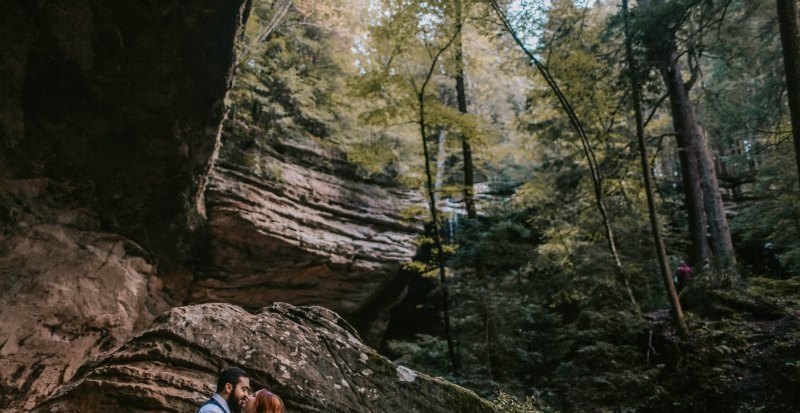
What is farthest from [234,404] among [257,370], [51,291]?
[51,291]

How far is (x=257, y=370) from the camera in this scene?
370 centimetres

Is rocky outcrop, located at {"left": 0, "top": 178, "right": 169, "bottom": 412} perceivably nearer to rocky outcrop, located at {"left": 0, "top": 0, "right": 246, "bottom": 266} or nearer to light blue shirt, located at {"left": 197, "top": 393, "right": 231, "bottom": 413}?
rocky outcrop, located at {"left": 0, "top": 0, "right": 246, "bottom": 266}

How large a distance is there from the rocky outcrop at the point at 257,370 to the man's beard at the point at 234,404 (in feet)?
1.99

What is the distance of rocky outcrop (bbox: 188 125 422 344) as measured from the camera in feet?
40.2

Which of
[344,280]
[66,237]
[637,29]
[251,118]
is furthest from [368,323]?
[637,29]

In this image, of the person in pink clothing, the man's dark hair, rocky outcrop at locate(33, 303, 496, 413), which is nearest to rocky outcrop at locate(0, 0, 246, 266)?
rocky outcrop at locate(33, 303, 496, 413)

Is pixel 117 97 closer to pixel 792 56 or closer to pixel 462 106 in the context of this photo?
pixel 462 106

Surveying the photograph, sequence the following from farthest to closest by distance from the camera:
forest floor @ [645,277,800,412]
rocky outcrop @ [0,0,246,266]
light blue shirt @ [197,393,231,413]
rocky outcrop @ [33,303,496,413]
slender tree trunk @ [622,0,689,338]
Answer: slender tree trunk @ [622,0,689,338], rocky outcrop @ [0,0,246,266], forest floor @ [645,277,800,412], rocky outcrop @ [33,303,496,413], light blue shirt @ [197,393,231,413]

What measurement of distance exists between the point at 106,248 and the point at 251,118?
505cm

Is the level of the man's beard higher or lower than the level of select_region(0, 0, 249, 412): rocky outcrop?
lower

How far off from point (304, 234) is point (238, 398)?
1025 cm

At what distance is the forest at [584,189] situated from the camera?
7.77 metres

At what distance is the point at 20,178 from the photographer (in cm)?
851

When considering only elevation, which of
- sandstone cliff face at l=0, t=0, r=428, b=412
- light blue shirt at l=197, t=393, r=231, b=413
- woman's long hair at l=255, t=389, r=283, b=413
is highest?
sandstone cliff face at l=0, t=0, r=428, b=412
